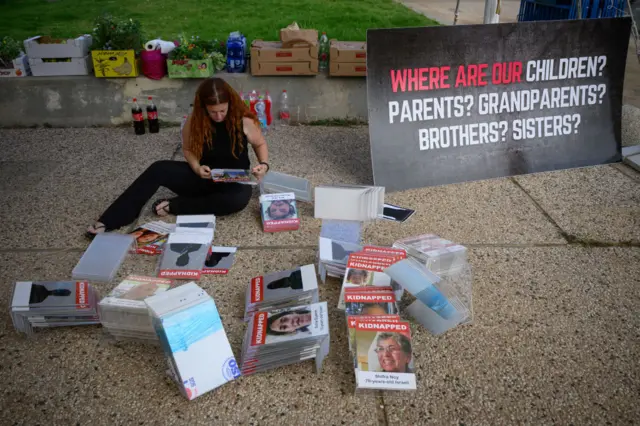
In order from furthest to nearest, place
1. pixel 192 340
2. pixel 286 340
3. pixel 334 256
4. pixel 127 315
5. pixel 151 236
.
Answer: pixel 151 236 → pixel 334 256 → pixel 127 315 → pixel 286 340 → pixel 192 340

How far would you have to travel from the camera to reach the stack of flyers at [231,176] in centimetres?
378

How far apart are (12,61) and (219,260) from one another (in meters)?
4.17

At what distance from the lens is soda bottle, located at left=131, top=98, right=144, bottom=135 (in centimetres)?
560

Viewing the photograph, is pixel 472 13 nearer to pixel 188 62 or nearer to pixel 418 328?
pixel 188 62

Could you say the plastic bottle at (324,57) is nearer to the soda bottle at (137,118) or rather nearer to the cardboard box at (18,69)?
the soda bottle at (137,118)

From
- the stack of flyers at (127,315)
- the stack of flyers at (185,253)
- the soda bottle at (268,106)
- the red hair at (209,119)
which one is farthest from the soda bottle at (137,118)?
the stack of flyers at (127,315)

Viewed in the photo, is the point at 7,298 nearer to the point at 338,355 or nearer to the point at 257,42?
the point at 338,355

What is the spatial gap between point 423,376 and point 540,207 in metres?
2.29

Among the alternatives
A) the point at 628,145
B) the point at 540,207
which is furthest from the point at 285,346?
the point at 628,145

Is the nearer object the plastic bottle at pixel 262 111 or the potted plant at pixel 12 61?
the potted plant at pixel 12 61

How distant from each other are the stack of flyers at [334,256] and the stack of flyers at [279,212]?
0.61m

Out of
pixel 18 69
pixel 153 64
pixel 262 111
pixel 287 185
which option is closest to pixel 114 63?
pixel 153 64

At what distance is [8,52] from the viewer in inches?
225

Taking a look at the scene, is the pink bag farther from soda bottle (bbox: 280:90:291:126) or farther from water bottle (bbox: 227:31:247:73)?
soda bottle (bbox: 280:90:291:126)
